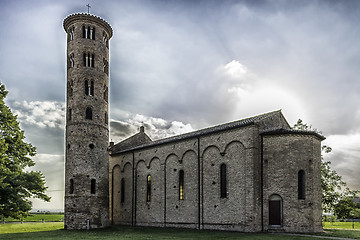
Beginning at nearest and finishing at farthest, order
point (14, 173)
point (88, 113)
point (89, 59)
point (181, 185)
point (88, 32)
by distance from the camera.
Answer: point (14, 173)
point (181, 185)
point (88, 113)
point (89, 59)
point (88, 32)

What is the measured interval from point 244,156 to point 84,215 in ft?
57.6

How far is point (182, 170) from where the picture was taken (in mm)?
32469

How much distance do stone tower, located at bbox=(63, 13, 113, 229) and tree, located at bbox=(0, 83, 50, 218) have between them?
7.09m

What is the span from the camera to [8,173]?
2298 cm

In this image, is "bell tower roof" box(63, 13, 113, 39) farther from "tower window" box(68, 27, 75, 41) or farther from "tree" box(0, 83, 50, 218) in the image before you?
"tree" box(0, 83, 50, 218)

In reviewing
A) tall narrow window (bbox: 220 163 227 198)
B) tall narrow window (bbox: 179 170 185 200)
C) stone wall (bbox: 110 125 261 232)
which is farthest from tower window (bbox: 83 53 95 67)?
tall narrow window (bbox: 220 163 227 198)

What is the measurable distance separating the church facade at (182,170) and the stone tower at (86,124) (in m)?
0.10

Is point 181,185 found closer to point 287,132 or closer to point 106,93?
point 287,132

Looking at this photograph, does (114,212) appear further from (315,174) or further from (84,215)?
(315,174)

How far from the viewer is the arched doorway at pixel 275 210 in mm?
26000

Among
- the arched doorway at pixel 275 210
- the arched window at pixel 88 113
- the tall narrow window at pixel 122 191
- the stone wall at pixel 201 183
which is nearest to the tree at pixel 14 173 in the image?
the arched window at pixel 88 113

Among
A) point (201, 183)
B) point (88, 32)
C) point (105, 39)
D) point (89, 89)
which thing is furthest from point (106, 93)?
point (201, 183)

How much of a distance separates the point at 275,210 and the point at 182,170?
32.4ft

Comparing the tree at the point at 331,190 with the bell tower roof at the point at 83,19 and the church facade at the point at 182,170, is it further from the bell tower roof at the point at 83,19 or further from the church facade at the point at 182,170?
the bell tower roof at the point at 83,19
